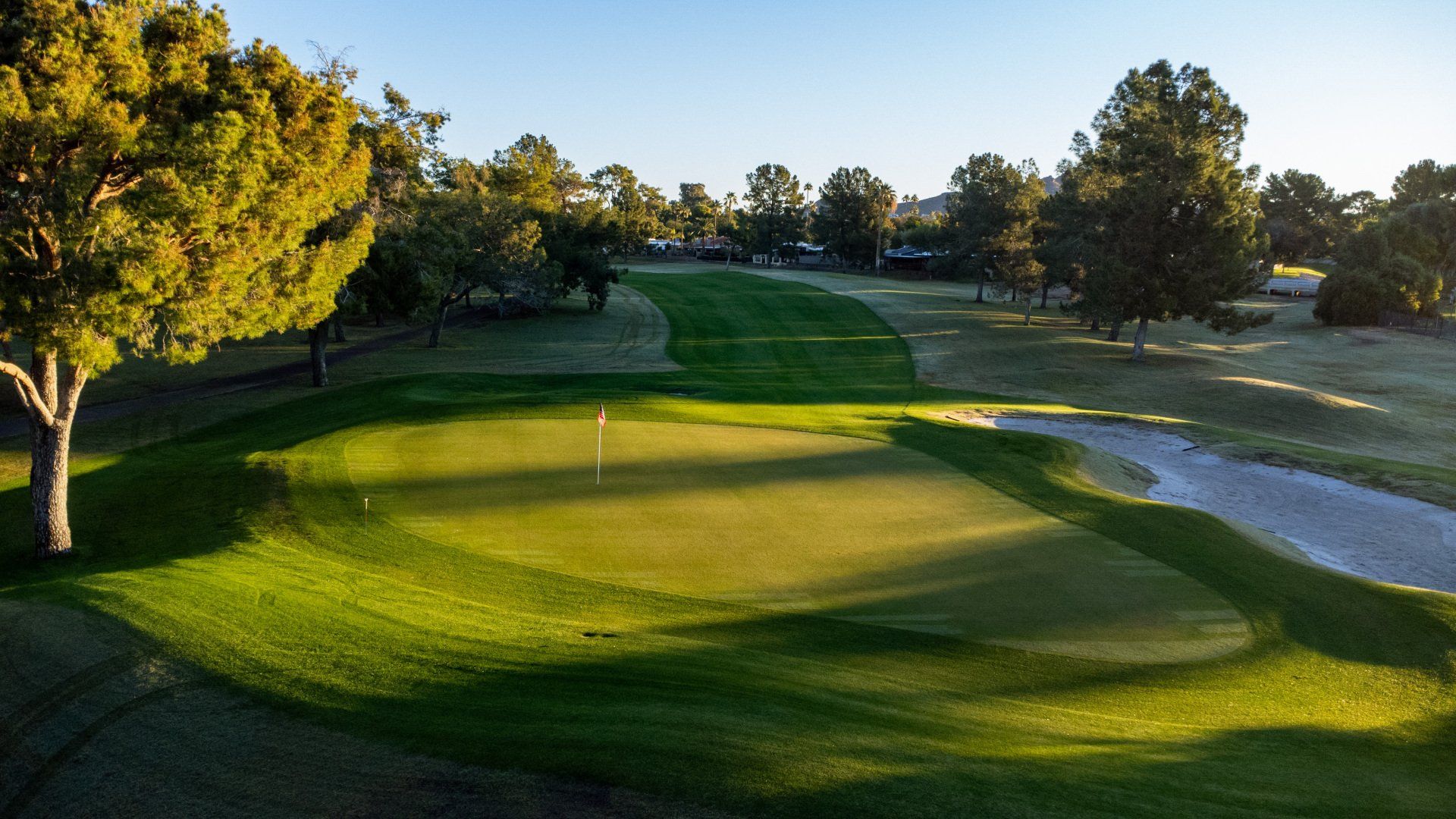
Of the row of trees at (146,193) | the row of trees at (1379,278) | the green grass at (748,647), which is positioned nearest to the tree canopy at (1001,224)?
the row of trees at (1379,278)

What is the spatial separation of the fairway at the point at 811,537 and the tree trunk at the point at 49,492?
488 centimetres

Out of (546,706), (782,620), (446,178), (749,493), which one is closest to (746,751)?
(546,706)

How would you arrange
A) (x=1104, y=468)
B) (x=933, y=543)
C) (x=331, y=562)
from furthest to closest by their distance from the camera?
(x=1104, y=468) → (x=933, y=543) → (x=331, y=562)

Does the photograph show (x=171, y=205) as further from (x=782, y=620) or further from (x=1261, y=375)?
(x=1261, y=375)

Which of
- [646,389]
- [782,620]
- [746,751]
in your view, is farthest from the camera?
[646,389]

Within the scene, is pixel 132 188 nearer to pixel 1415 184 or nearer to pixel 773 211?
pixel 773 211

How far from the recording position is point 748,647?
32.1 ft

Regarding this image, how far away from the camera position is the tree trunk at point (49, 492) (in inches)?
591

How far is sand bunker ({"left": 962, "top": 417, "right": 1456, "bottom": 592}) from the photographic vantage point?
15.2 m

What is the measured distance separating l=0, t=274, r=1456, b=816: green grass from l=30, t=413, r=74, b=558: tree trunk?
46 cm

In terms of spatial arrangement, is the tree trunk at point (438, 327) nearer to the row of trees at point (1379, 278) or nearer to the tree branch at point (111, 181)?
the tree branch at point (111, 181)

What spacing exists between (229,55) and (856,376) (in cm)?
3125

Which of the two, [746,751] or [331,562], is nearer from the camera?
[746,751]

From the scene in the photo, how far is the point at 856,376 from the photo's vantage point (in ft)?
138
